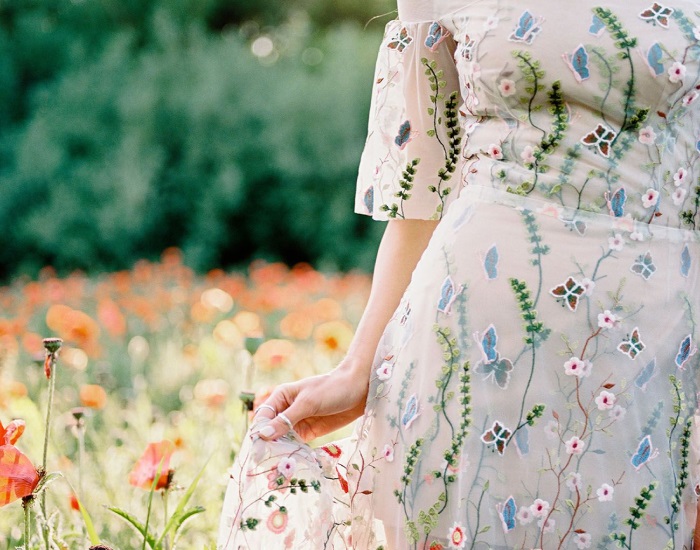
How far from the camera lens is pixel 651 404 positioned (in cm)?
109

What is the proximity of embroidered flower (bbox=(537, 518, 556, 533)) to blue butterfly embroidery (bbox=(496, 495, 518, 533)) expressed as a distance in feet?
0.10

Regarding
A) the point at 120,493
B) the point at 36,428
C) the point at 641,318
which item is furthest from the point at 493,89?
the point at 36,428

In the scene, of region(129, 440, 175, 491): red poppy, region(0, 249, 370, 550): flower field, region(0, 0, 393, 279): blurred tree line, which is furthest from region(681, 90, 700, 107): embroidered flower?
region(0, 0, 393, 279): blurred tree line

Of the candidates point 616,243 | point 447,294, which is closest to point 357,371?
point 447,294

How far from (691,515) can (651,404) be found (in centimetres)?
17

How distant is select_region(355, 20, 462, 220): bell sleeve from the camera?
1.35 metres

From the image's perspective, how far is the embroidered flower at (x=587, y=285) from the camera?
110 cm

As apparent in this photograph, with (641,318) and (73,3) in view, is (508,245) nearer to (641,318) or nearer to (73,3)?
(641,318)

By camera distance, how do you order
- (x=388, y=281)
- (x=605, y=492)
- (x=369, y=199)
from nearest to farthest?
(x=605, y=492) < (x=388, y=281) < (x=369, y=199)

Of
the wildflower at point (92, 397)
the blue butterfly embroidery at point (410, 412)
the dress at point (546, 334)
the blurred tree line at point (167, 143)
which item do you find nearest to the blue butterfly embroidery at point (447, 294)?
the dress at point (546, 334)

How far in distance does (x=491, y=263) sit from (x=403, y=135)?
320mm

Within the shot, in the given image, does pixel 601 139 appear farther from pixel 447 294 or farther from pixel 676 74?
pixel 447 294

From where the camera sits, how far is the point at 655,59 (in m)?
1.12

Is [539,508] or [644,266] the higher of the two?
[644,266]
